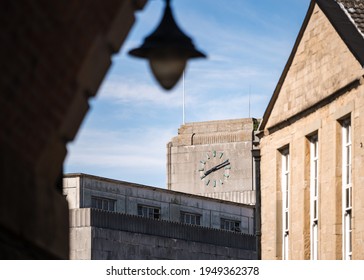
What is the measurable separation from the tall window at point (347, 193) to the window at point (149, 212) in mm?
31315

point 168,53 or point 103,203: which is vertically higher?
point 103,203

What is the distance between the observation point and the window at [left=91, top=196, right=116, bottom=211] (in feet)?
213

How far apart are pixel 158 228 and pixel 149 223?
561 millimetres

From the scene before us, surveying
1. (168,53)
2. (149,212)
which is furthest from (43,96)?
(149,212)

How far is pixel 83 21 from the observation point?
9.85 m

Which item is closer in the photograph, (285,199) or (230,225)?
(285,199)

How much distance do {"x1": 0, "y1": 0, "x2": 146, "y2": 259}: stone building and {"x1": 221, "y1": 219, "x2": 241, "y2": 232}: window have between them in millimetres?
61856

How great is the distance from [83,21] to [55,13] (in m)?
0.57

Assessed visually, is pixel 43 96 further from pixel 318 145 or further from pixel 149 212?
pixel 149 212

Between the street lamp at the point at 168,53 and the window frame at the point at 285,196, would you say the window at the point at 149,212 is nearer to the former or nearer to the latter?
the window frame at the point at 285,196

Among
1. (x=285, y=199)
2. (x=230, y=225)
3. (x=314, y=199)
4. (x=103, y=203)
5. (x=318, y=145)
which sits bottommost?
(x=314, y=199)

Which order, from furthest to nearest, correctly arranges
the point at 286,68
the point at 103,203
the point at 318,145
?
the point at 103,203 → the point at 286,68 → the point at 318,145

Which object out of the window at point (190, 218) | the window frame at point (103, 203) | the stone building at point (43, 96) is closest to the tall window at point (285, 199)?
the window frame at point (103, 203)

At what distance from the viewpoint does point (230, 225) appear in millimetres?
73312
